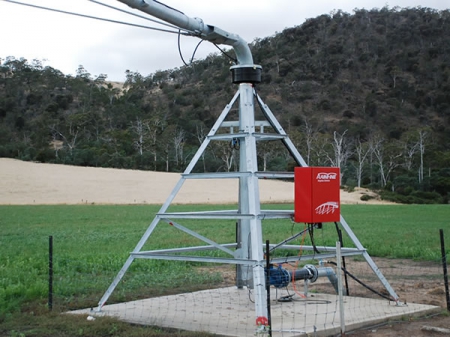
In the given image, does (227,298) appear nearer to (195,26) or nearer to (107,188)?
(195,26)

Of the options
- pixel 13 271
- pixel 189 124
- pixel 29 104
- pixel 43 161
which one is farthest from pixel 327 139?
pixel 13 271

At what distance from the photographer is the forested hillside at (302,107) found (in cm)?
7781

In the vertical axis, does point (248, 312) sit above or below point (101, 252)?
above

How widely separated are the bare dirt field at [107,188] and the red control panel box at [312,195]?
1860 inches

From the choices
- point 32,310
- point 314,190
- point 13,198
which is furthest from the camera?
point 13,198

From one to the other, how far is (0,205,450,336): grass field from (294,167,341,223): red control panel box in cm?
83

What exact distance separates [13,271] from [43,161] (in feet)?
232

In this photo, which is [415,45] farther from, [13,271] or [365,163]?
[13,271]

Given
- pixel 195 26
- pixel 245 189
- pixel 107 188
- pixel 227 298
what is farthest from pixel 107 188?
pixel 195 26

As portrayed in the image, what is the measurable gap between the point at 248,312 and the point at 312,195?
2162 mm

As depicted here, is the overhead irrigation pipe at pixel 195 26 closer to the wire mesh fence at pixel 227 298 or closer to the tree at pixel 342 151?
the wire mesh fence at pixel 227 298

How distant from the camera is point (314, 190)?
945cm

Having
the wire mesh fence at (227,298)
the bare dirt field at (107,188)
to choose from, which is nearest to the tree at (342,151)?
the bare dirt field at (107,188)

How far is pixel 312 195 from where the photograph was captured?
9438mm
